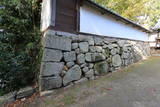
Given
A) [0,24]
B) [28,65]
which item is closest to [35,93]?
[28,65]

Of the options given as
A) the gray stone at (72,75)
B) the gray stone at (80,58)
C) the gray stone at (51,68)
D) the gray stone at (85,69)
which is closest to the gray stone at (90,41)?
the gray stone at (80,58)

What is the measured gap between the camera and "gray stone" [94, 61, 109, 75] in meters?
4.21

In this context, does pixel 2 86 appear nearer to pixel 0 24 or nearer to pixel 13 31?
pixel 13 31

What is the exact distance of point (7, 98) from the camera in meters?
2.51

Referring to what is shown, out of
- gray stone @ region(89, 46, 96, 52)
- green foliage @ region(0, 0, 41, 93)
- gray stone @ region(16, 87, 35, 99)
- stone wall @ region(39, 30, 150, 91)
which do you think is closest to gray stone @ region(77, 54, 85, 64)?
stone wall @ region(39, 30, 150, 91)

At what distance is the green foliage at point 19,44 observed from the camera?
2748 millimetres

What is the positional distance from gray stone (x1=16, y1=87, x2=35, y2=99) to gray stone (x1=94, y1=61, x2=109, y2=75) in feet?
8.34

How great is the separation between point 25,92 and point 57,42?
1740mm

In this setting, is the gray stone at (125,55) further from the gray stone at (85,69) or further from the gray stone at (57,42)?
the gray stone at (57,42)

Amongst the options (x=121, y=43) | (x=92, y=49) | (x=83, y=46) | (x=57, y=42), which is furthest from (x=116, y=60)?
(x=57, y=42)

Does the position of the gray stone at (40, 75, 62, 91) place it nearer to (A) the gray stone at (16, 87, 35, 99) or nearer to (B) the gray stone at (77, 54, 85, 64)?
(A) the gray stone at (16, 87, 35, 99)

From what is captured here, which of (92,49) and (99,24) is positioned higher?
(99,24)

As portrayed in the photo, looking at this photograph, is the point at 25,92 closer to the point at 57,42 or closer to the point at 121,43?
the point at 57,42

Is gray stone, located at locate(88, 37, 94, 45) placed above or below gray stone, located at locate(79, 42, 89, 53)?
above
